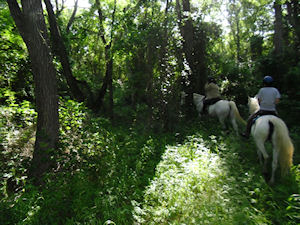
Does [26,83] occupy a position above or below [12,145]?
above

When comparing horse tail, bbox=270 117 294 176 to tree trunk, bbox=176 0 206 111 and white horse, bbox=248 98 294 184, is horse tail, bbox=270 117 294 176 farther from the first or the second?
tree trunk, bbox=176 0 206 111

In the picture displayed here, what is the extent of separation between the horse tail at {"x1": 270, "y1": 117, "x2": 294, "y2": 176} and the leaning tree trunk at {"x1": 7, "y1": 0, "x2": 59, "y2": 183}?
521 cm

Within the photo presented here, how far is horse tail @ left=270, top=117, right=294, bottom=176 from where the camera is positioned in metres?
4.42

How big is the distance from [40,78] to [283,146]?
5928 millimetres

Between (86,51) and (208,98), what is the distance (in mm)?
14402

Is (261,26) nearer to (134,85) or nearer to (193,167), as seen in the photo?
(134,85)

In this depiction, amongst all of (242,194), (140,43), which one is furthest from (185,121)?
(242,194)

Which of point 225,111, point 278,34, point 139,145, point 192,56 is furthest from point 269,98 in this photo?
point 278,34

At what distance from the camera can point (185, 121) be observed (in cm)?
1045

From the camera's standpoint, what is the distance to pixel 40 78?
16.0 ft

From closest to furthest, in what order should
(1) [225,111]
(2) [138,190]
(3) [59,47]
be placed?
(2) [138,190], (1) [225,111], (3) [59,47]

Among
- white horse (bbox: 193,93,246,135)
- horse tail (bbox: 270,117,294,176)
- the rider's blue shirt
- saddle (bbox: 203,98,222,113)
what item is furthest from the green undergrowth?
saddle (bbox: 203,98,222,113)

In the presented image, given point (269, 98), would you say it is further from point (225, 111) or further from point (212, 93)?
point (212, 93)

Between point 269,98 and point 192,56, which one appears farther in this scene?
point 192,56
